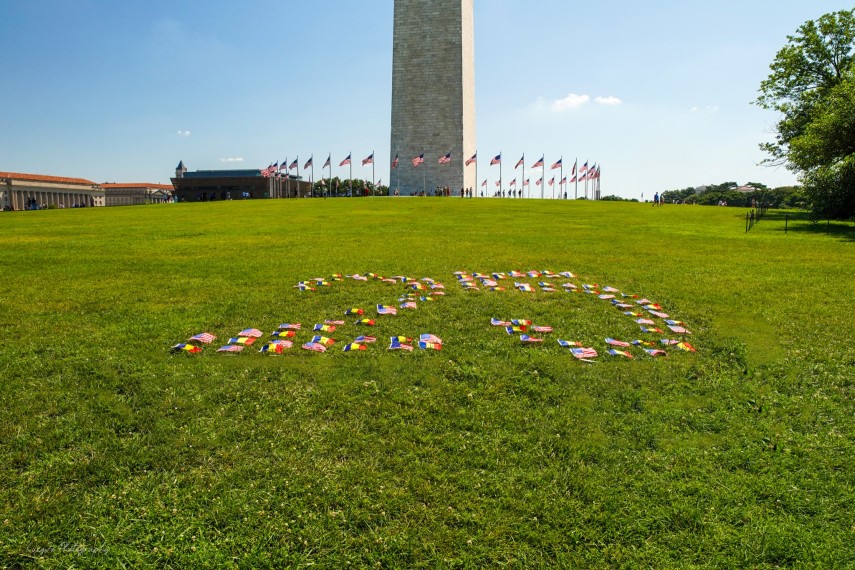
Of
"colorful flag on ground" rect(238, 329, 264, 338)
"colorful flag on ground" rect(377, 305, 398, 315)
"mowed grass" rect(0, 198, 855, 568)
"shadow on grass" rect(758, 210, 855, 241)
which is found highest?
"shadow on grass" rect(758, 210, 855, 241)

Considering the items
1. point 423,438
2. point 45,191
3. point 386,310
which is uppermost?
point 45,191

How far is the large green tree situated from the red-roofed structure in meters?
124

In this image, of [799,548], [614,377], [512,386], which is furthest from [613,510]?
[614,377]

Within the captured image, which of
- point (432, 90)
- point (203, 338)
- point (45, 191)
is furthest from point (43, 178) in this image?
point (203, 338)

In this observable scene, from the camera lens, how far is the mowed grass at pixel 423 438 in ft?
12.8

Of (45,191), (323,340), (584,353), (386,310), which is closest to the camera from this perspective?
(584,353)

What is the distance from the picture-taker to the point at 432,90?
71.6 metres

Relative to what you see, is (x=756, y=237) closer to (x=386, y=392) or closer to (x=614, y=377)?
(x=614, y=377)

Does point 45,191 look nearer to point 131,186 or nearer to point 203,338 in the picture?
point 131,186

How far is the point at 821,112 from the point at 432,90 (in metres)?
51.0

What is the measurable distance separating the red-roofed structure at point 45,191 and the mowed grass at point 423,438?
125 meters

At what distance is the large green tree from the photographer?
25.8m

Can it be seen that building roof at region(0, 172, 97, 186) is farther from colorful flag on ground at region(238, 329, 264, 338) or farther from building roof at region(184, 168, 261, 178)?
colorful flag on ground at region(238, 329, 264, 338)

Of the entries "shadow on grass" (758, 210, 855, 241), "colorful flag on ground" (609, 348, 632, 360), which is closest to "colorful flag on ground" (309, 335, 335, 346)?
"colorful flag on ground" (609, 348, 632, 360)
